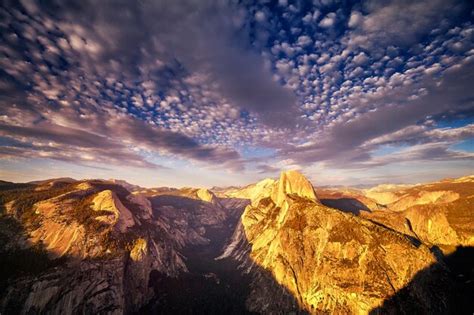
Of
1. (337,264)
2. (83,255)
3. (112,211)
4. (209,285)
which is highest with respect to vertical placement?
(112,211)

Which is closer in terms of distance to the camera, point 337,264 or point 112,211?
point 337,264

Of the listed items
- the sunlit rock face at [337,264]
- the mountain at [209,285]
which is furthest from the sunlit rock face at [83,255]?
the sunlit rock face at [337,264]

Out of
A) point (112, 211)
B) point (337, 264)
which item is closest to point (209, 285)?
point (112, 211)

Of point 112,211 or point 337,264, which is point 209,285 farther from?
point 337,264

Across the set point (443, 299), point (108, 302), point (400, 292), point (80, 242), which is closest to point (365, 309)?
point (400, 292)

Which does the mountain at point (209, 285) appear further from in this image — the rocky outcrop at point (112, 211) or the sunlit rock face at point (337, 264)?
the rocky outcrop at point (112, 211)

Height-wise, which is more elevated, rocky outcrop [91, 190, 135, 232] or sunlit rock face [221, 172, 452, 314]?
rocky outcrop [91, 190, 135, 232]

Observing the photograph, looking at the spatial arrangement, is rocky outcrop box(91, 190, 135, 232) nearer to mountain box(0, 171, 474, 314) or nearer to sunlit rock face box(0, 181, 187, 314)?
sunlit rock face box(0, 181, 187, 314)

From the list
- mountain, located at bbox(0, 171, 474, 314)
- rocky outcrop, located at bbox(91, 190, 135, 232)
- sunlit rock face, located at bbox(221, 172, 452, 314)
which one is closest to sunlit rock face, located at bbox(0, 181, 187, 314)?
rocky outcrop, located at bbox(91, 190, 135, 232)
